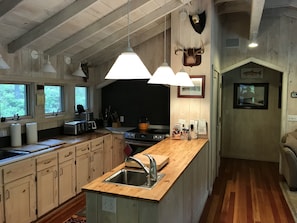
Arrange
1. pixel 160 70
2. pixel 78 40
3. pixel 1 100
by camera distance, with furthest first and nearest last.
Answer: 1. pixel 78 40
2. pixel 1 100
3. pixel 160 70

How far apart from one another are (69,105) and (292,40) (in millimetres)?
4349

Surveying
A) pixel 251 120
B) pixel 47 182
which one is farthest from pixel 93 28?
pixel 251 120

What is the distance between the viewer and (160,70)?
278cm

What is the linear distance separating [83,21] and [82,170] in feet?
7.31

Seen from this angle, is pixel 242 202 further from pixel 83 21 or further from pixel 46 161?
pixel 83 21

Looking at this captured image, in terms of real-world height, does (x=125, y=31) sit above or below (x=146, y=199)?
above

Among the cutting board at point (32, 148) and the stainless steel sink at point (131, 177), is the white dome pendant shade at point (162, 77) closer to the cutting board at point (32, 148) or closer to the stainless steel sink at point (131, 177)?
the stainless steel sink at point (131, 177)

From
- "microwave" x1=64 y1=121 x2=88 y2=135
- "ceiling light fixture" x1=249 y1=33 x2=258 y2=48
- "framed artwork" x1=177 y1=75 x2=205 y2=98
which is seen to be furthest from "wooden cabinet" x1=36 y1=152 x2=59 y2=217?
"ceiling light fixture" x1=249 y1=33 x2=258 y2=48

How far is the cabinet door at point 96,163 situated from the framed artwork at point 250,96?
3.68 meters

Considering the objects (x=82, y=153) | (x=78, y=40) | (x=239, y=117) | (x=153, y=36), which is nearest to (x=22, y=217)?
(x=82, y=153)

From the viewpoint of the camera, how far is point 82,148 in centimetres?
416

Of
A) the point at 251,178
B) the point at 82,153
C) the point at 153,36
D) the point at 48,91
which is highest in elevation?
the point at 153,36

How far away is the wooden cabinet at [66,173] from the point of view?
12.2 feet

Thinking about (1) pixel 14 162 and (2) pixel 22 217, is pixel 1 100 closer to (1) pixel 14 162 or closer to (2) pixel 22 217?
(1) pixel 14 162
